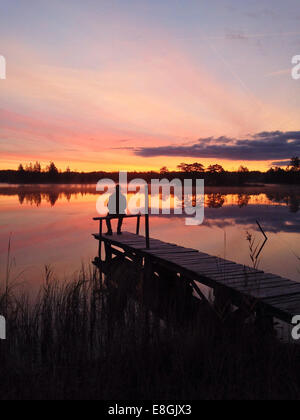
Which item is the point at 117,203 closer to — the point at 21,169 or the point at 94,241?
the point at 94,241

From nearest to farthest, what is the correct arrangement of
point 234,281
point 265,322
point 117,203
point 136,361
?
point 136,361
point 265,322
point 234,281
point 117,203

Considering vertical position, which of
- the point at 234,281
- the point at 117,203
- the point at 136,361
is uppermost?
the point at 117,203

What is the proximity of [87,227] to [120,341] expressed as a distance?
19.6m

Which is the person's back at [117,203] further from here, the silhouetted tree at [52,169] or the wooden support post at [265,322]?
the silhouetted tree at [52,169]

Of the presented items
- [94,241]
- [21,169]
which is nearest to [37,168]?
[21,169]

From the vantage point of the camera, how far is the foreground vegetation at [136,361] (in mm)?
3941

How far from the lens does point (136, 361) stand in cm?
455

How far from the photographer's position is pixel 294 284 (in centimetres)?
667

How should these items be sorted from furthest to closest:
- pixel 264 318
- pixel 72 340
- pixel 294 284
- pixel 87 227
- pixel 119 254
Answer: pixel 87 227, pixel 119 254, pixel 294 284, pixel 264 318, pixel 72 340

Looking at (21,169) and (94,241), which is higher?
(21,169)

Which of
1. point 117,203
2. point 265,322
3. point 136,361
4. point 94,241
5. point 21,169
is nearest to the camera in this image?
point 136,361

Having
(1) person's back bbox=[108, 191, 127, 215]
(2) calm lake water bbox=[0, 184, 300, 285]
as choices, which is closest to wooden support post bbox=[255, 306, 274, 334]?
(2) calm lake water bbox=[0, 184, 300, 285]
